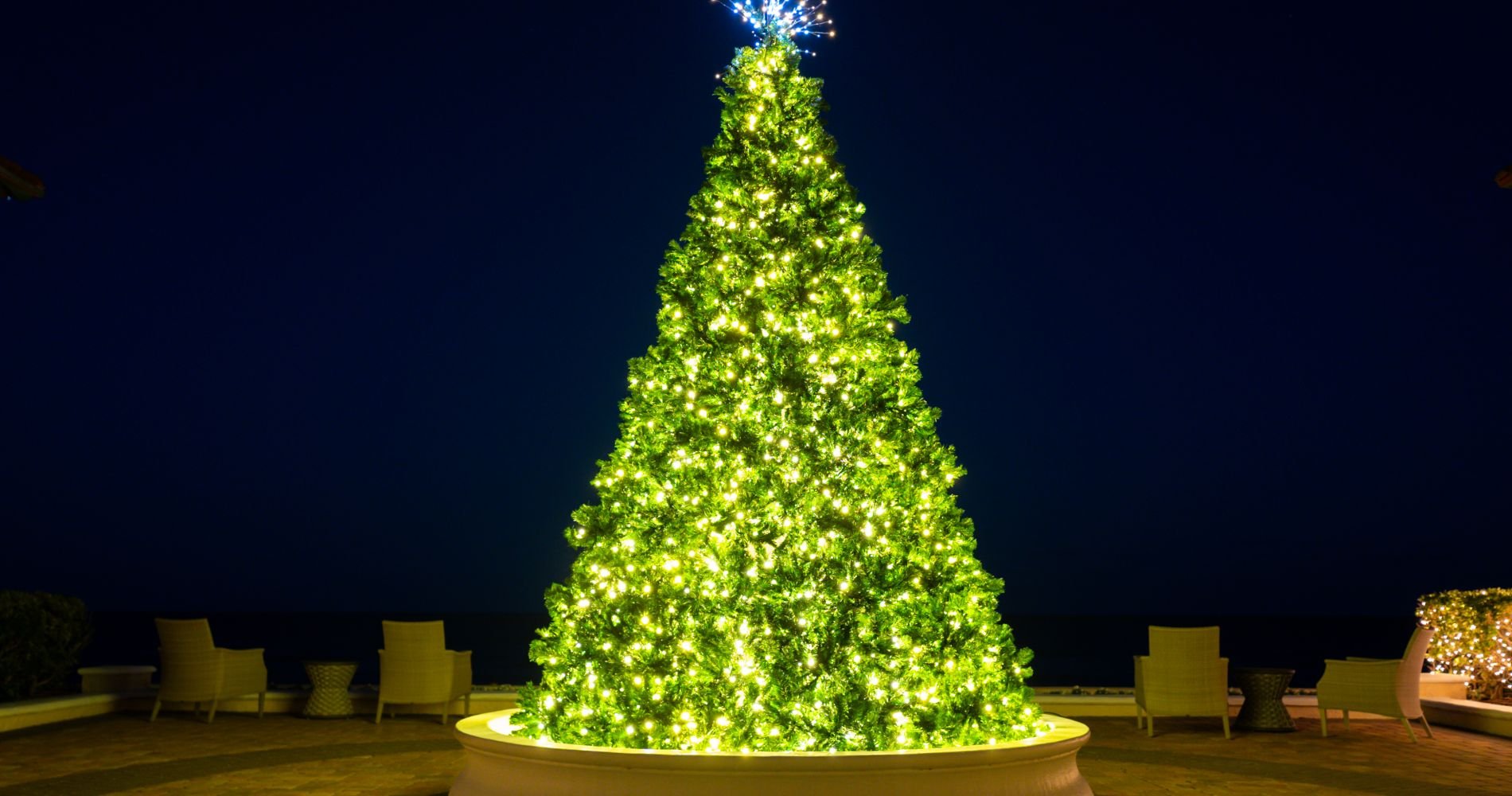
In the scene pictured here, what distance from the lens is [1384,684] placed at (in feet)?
32.2

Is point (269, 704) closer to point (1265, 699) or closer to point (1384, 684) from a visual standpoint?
point (1265, 699)

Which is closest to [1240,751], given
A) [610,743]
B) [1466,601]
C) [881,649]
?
[1466,601]

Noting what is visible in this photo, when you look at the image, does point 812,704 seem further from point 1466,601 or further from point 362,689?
point 1466,601

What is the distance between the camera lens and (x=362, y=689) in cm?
1227

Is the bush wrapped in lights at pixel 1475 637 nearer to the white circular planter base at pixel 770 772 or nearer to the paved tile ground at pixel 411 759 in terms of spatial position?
the paved tile ground at pixel 411 759

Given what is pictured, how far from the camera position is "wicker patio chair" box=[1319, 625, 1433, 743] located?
32.0ft

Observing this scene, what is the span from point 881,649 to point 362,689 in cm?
817

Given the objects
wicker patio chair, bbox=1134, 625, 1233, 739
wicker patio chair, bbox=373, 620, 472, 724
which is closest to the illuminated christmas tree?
wicker patio chair, bbox=1134, 625, 1233, 739

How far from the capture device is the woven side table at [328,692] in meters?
11.0

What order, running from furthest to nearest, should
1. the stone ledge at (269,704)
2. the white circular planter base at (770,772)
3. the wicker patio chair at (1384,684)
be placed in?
the stone ledge at (269,704) → the wicker patio chair at (1384,684) → the white circular planter base at (770,772)

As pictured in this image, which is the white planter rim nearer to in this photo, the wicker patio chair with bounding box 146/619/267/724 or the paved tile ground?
the paved tile ground

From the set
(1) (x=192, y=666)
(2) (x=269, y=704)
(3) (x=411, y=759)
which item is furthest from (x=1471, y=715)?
(1) (x=192, y=666)

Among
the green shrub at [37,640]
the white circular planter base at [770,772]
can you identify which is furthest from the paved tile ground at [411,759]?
the white circular planter base at [770,772]

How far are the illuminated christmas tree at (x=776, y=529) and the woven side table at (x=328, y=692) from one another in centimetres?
561
